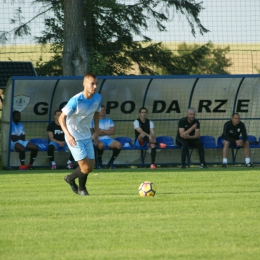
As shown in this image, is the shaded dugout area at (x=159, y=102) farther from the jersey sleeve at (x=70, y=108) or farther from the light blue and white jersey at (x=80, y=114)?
the jersey sleeve at (x=70, y=108)

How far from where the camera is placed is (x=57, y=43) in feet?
79.0

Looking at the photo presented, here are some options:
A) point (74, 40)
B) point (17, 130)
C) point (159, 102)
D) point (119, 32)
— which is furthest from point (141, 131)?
point (119, 32)

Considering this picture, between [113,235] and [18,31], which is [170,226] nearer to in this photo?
[113,235]

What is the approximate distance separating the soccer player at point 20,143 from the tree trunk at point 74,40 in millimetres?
3374

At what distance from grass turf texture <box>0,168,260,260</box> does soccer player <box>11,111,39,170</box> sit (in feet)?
19.4

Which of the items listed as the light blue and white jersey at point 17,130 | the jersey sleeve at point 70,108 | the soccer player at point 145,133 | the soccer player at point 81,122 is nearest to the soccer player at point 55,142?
the light blue and white jersey at point 17,130

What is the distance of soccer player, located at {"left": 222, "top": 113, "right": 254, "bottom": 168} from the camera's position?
59.9 ft

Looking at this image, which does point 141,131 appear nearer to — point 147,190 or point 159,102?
point 159,102

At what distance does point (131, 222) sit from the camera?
747 centimetres

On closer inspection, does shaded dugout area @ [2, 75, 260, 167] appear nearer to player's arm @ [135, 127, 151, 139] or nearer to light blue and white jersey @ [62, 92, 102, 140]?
player's arm @ [135, 127, 151, 139]

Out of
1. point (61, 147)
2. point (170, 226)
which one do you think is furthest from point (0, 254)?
→ point (61, 147)

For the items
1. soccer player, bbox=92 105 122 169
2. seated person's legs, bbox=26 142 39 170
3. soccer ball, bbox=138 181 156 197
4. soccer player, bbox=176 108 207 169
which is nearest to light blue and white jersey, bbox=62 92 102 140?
soccer ball, bbox=138 181 156 197

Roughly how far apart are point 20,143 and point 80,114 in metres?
8.64

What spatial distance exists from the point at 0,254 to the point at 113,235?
1210 mm
